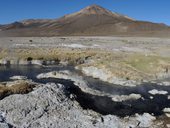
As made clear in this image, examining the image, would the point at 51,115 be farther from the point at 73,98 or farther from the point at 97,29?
the point at 97,29

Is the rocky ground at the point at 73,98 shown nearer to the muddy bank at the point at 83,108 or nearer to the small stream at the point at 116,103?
the muddy bank at the point at 83,108

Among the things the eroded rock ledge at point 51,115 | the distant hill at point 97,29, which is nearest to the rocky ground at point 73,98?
the eroded rock ledge at point 51,115

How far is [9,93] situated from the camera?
81.9 ft

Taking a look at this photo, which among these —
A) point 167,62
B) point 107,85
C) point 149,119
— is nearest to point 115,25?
point 167,62

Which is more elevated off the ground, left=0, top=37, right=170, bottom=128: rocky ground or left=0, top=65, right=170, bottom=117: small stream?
left=0, top=37, right=170, bottom=128: rocky ground

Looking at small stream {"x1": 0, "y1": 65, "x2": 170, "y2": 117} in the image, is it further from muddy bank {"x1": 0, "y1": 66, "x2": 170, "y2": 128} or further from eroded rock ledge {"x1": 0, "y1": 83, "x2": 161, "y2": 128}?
eroded rock ledge {"x1": 0, "y1": 83, "x2": 161, "y2": 128}

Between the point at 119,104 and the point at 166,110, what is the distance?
3.52m

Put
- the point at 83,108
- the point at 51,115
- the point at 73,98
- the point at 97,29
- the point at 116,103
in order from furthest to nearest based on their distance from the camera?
the point at 97,29
the point at 116,103
the point at 73,98
the point at 83,108
the point at 51,115

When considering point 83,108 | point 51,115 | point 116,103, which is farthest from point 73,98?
point 51,115

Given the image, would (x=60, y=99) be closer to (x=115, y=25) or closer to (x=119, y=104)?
(x=119, y=104)

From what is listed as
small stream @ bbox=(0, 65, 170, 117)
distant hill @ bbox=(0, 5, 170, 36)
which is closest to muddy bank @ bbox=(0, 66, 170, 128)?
small stream @ bbox=(0, 65, 170, 117)

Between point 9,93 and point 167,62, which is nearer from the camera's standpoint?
point 9,93

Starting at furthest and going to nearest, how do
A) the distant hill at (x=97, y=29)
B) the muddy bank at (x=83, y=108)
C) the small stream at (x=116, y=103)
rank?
the distant hill at (x=97, y=29) < the small stream at (x=116, y=103) < the muddy bank at (x=83, y=108)

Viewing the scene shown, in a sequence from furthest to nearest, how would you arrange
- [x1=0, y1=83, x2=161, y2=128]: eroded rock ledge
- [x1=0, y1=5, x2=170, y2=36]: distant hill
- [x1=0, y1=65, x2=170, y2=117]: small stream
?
[x1=0, y1=5, x2=170, y2=36]: distant hill, [x1=0, y1=65, x2=170, y2=117]: small stream, [x1=0, y1=83, x2=161, y2=128]: eroded rock ledge
